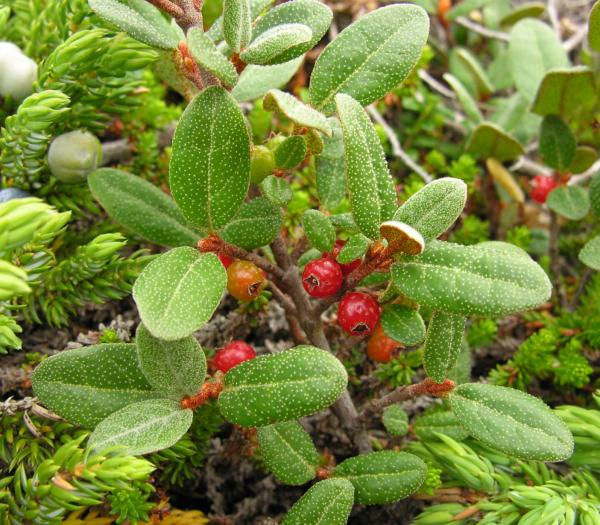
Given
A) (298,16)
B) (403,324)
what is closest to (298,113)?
(298,16)

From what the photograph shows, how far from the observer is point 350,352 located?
6.37 ft

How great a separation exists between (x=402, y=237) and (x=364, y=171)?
5.7 inches

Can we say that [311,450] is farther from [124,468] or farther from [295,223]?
[295,223]

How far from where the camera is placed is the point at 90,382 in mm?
1355

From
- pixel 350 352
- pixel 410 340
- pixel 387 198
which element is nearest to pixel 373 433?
pixel 350 352

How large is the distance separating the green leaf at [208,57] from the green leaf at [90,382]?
1.99ft

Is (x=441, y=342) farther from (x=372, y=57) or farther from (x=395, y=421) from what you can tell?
(x=372, y=57)

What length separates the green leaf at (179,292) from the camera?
3.72ft

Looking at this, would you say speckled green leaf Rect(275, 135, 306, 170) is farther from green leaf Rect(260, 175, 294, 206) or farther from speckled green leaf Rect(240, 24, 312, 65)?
speckled green leaf Rect(240, 24, 312, 65)

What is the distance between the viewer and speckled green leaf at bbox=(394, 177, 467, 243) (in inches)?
49.9

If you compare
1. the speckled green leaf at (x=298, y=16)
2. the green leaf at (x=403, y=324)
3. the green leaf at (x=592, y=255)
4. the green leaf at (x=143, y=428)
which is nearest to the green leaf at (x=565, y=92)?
the green leaf at (x=592, y=255)

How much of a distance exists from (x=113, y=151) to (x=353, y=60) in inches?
39.2

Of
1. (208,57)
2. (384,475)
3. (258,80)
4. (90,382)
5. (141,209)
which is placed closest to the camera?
(208,57)

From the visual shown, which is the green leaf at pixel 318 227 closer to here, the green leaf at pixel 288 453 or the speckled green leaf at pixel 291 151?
the speckled green leaf at pixel 291 151
